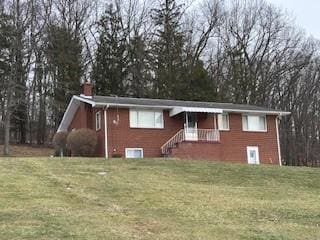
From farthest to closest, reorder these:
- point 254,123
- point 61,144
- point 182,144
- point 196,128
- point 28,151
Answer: point 28,151 → point 254,123 → point 61,144 → point 196,128 → point 182,144

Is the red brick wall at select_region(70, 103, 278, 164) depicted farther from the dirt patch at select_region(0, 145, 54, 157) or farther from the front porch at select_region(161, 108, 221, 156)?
the dirt patch at select_region(0, 145, 54, 157)

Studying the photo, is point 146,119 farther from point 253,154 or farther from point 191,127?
point 253,154

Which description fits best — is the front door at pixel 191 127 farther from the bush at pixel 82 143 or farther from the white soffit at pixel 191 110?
the bush at pixel 82 143

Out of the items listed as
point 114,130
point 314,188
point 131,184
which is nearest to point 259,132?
point 114,130

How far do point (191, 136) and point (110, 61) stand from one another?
22731 millimetres

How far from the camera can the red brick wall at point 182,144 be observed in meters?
34.4

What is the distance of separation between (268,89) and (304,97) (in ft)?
17.8

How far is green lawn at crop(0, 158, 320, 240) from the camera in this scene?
38.5 feet

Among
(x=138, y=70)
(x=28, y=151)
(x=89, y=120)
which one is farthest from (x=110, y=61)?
(x=89, y=120)

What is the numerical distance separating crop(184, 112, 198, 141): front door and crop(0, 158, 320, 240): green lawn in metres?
8.49

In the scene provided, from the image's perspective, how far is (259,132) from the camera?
38000 millimetres

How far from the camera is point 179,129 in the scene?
3600 cm

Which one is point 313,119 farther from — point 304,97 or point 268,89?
point 268,89

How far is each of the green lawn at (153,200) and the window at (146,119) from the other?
855 cm
